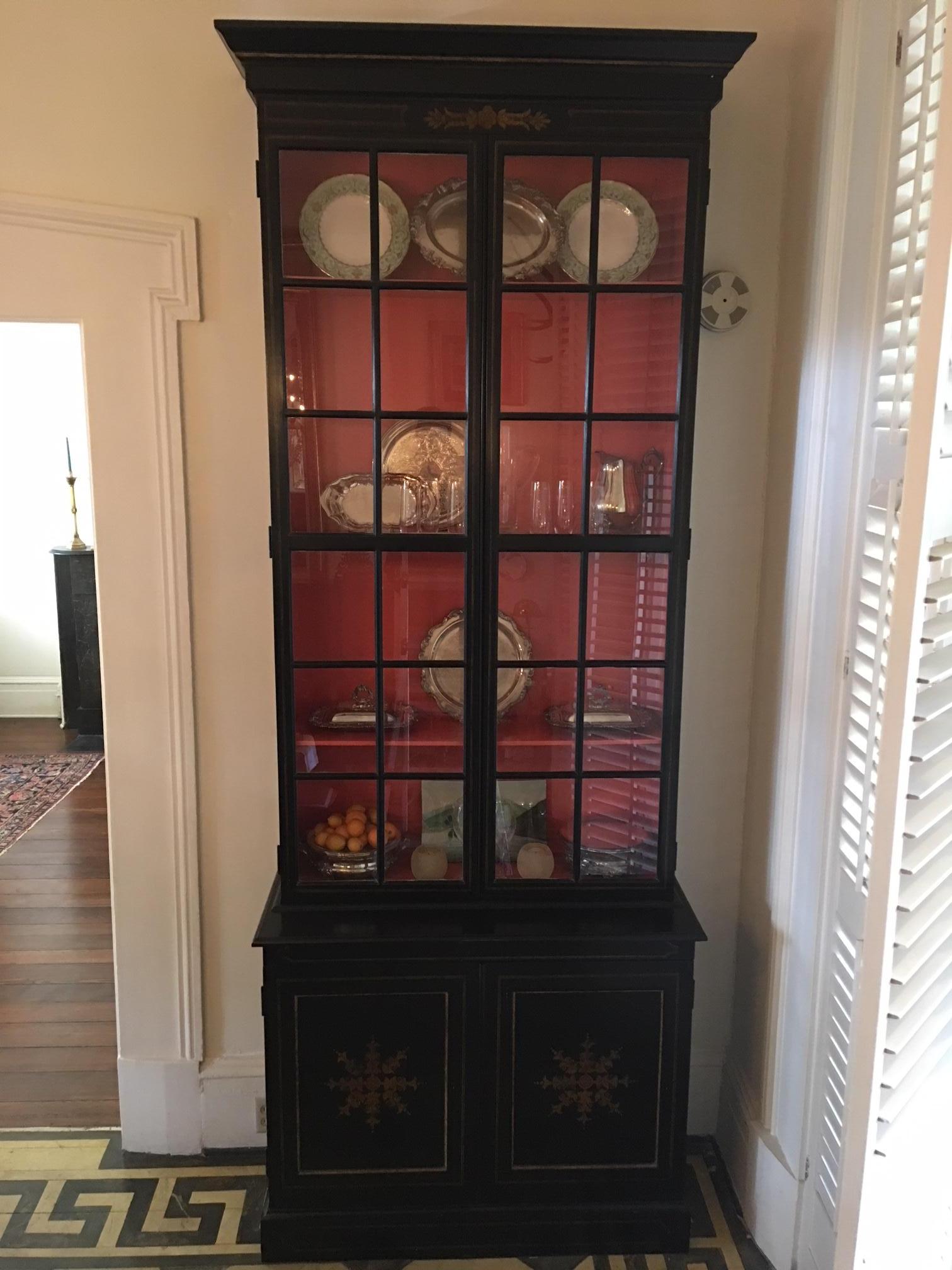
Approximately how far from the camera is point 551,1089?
6.82 feet

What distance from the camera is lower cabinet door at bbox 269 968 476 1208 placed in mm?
2031

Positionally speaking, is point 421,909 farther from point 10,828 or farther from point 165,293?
point 10,828

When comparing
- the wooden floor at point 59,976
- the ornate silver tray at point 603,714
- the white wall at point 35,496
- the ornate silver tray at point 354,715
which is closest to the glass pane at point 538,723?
the ornate silver tray at point 603,714

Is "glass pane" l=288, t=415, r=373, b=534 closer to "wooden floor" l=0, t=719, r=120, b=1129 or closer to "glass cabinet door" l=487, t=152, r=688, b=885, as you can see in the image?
"glass cabinet door" l=487, t=152, r=688, b=885

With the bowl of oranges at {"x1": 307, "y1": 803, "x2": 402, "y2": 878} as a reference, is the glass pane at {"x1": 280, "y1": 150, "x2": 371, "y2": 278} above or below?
above

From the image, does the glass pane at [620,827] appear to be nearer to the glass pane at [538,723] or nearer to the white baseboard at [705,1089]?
the glass pane at [538,723]

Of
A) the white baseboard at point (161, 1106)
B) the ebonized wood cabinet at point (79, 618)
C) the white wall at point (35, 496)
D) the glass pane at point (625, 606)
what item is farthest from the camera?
the white wall at point (35, 496)

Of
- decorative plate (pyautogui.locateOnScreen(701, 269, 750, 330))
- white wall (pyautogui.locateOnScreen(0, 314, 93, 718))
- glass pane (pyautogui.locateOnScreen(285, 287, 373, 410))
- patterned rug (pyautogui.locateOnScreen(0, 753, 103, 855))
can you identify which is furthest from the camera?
white wall (pyautogui.locateOnScreen(0, 314, 93, 718))

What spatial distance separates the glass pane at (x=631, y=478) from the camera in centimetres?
199

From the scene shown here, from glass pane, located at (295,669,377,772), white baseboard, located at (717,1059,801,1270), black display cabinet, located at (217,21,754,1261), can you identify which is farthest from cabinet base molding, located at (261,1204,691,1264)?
glass pane, located at (295,669,377,772)

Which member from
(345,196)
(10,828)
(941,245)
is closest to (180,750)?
(345,196)

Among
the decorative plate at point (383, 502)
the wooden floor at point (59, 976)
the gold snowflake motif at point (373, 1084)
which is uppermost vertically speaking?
the decorative plate at point (383, 502)

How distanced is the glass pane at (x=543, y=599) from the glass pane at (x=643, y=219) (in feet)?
1.92

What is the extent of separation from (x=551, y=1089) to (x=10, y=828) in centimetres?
329
